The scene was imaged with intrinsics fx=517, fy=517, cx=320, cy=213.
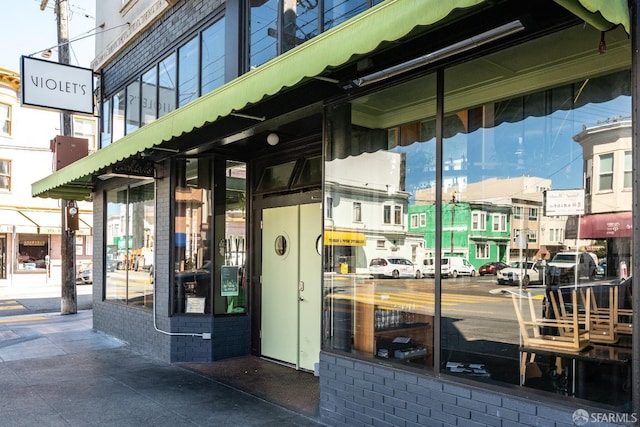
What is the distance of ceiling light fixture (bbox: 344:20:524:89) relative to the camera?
3553 millimetres

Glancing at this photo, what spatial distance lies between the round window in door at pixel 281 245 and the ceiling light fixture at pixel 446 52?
10.5 ft

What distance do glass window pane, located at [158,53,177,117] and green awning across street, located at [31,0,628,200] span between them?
273 cm

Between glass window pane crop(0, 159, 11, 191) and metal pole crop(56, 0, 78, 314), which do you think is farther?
glass window pane crop(0, 159, 11, 191)

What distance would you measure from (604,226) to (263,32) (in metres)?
4.65

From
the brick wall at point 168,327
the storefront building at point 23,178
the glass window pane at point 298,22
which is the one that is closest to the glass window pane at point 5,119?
the storefront building at point 23,178

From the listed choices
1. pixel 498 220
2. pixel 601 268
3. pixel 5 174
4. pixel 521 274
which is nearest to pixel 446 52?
pixel 601 268

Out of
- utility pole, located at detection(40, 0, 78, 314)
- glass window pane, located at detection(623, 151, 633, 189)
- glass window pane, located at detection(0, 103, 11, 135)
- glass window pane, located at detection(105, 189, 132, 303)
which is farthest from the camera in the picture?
glass window pane, located at detection(0, 103, 11, 135)

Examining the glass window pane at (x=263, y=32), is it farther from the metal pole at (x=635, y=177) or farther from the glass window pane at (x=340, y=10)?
the metal pole at (x=635, y=177)

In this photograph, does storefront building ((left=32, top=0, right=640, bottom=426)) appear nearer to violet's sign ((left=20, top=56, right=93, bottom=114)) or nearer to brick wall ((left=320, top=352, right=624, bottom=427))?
brick wall ((left=320, top=352, right=624, bottom=427))

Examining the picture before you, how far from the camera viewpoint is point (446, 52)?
3871 mm

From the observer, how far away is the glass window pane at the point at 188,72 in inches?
311

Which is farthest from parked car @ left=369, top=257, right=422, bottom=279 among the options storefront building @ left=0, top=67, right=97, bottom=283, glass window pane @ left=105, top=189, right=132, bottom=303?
storefront building @ left=0, top=67, right=97, bottom=283

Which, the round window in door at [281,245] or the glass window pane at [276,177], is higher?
the glass window pane at [276,177]

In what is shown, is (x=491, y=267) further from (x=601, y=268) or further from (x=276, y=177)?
(x=276, y=177)
